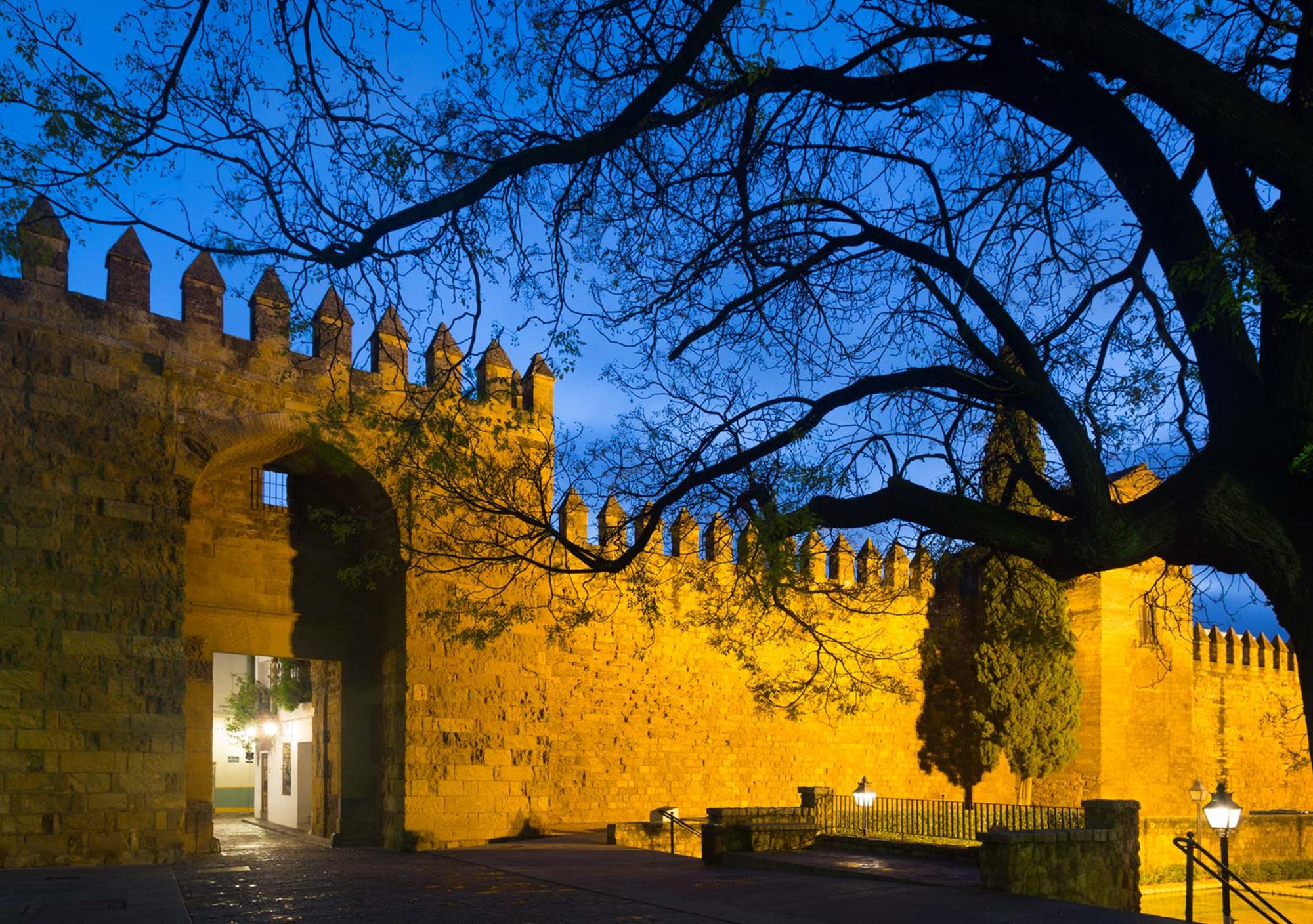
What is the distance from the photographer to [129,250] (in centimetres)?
1312

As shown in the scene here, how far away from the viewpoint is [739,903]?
8875mm


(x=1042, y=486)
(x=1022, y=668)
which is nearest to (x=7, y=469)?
(x=1042, y=486)

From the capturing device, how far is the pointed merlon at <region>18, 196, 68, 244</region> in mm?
5940

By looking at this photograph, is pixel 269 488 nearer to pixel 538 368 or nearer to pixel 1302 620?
pixel 538 368

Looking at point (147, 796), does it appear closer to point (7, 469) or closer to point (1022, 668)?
point (7, 469)

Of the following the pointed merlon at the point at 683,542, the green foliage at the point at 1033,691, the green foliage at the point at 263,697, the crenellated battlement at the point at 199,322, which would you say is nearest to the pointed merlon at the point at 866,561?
the green foliage at the point at 1033,691

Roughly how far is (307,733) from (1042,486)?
47.5 feet

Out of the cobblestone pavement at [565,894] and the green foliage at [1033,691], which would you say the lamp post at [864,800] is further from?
the green foliage at [1033,691]

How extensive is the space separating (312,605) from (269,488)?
5.50 feet

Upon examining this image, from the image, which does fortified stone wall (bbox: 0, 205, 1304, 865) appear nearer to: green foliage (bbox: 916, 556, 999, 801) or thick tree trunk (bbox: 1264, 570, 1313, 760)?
green foliage (bbox: 916, 556, 999, 801)

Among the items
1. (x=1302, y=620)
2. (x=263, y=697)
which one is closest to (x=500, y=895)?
(x=1302, y=620)

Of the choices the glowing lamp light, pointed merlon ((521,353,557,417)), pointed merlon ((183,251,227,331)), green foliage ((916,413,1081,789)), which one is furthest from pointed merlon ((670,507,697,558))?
the glowing lamp light

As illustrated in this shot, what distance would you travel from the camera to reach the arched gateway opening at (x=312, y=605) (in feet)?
46.4

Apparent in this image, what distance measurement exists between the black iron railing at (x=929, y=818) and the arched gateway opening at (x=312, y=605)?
18.9 ft
